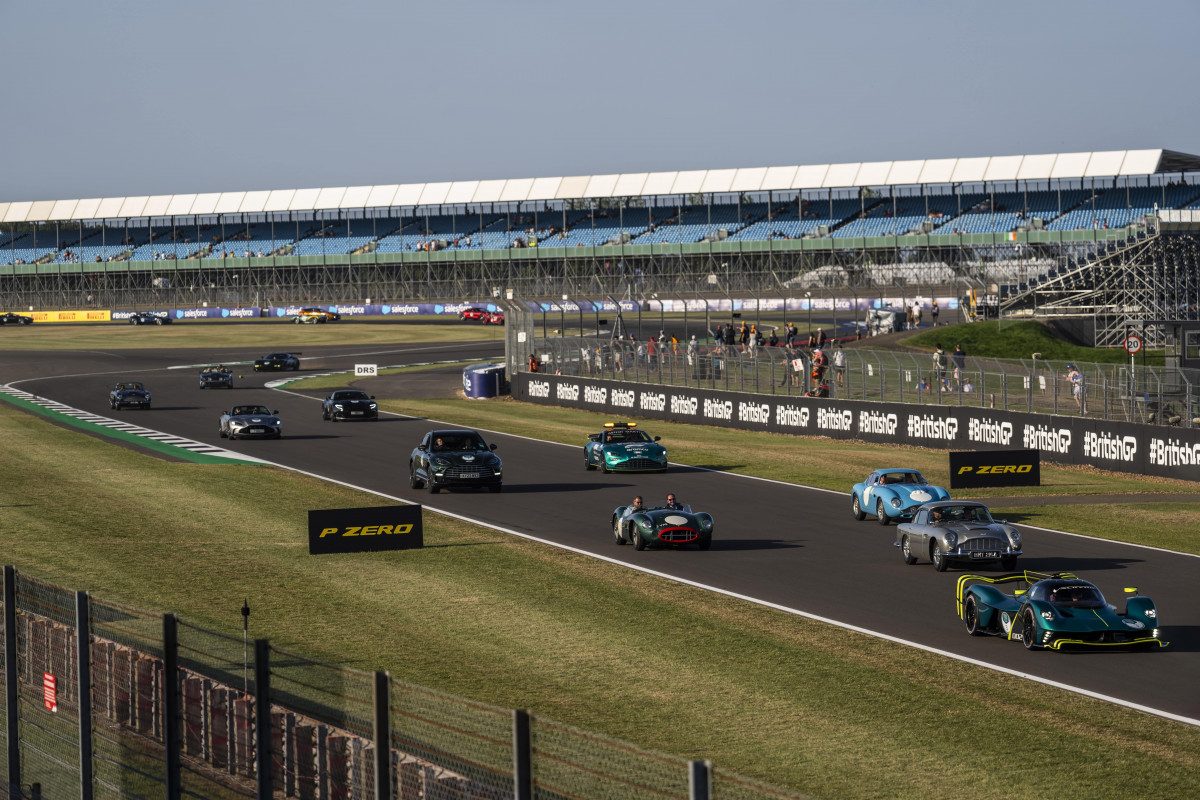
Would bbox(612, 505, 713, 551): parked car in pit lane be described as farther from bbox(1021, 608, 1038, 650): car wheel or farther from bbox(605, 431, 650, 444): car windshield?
bbox(605, 431, 650, 444): car windshield

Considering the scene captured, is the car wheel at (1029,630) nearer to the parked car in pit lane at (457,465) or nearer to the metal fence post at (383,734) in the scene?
the metal fence post at (383,734)

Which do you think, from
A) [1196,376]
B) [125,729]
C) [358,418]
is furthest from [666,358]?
[125,729]

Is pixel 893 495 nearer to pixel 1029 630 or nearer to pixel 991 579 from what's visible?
pixel 991 579

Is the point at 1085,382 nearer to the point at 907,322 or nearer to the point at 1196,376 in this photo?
the point at 1196,376

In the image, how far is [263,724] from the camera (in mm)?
8422

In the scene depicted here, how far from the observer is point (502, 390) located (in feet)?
209

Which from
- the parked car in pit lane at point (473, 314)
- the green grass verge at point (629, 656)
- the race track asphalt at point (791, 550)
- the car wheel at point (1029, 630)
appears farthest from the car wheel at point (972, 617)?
the parked car in pit lane at point (473, 314)

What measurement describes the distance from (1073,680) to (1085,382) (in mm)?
21931

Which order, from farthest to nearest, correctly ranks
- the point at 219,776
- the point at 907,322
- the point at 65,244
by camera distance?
1. the point at 65,244
2. the point at 907,322
3. the point at 219,776

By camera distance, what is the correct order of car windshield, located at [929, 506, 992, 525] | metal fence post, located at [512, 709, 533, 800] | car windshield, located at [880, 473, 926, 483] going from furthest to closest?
1. car windshield, located at [880, 473, 926, 483]
2. car windshield, located at [929, 506, 992, 525]
3. metal fence post, located at [512, 709, 533, 800]

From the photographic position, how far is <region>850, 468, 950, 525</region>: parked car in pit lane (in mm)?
26125


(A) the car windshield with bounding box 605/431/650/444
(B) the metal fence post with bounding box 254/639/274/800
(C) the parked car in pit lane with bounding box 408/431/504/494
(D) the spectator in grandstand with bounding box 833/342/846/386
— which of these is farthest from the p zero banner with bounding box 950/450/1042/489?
(B) the metal fence post with bounding box 254/639/274/800

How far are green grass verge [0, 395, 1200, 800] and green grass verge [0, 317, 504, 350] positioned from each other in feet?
228

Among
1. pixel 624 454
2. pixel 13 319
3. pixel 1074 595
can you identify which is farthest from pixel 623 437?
pixel 13 319
